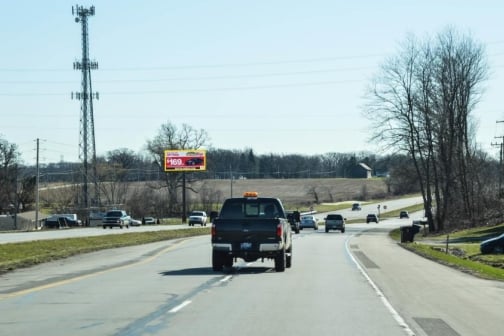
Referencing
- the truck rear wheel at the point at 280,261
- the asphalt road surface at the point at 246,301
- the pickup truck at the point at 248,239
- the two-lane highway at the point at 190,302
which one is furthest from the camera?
the truck rear wheel at the point at 280,261

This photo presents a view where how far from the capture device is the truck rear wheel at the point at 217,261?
2345 centimetres

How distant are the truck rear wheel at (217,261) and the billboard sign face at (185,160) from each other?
8871cm

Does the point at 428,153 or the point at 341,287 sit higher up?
the point at 428,153

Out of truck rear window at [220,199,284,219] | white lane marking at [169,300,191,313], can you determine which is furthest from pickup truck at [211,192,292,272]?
white lane marking at [169,300,191,313]

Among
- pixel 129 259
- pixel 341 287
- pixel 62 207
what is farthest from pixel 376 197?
pixel 341 287

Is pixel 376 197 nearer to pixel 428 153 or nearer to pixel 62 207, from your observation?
pixel 62 207

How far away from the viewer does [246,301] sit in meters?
15.4

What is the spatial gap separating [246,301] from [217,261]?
326 inches

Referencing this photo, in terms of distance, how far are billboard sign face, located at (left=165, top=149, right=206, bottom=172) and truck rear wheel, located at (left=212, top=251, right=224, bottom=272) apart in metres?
88.7

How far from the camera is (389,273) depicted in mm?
24438

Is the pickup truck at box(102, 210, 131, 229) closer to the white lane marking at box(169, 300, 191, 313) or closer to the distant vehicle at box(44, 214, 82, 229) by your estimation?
the distant vehicle at box(44, 214, 82, 229)

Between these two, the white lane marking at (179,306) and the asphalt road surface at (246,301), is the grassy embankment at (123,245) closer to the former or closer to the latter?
the asphalt road surface at (246,301)

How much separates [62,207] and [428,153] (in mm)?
59723

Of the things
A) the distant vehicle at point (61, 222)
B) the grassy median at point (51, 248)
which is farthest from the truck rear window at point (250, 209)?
the distant vehicle at point (61, 222)
